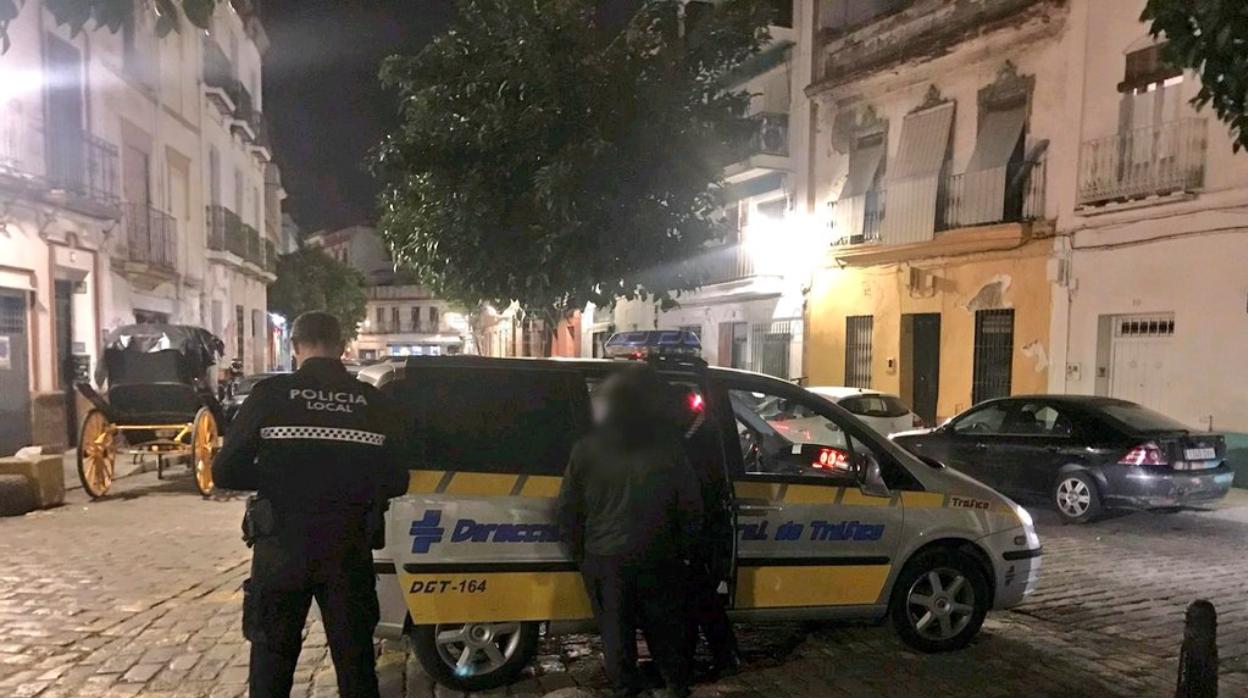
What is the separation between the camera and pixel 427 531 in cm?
404

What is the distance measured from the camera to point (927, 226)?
16453mm

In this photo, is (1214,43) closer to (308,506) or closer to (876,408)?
(308,506)

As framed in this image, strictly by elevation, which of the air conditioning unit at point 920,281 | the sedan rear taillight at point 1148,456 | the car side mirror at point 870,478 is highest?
the air conditioning unit at point 920,281

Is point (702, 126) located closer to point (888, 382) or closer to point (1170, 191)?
point (1170, 191)

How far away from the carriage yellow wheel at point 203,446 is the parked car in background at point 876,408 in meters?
8.32

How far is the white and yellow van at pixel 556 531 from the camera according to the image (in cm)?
408

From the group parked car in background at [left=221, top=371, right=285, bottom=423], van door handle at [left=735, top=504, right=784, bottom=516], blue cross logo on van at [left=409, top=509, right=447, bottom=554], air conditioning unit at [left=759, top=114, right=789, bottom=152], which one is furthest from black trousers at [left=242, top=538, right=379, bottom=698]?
air conditioning unit at [left=759, top=114, right=789, bottom=152]

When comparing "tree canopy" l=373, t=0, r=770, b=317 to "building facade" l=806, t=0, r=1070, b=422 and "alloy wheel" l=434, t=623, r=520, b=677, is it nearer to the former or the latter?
"building facade" l=806, t=0, r=1070, b=422

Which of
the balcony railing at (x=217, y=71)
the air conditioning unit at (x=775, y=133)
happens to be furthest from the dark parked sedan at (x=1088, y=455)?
the balcony railing at (x=217, y=71)

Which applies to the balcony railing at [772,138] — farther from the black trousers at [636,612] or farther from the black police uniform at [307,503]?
the black police uniform at [307,503]

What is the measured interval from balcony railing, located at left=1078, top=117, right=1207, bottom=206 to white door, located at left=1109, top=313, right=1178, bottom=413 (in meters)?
2.04

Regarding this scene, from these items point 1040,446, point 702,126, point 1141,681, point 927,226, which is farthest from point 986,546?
point 927,226

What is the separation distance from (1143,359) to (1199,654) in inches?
451

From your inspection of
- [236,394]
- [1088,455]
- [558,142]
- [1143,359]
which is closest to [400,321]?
[236,394]
